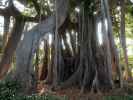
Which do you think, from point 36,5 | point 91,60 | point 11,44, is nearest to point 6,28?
point 11,44

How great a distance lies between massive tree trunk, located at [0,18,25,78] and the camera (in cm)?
720

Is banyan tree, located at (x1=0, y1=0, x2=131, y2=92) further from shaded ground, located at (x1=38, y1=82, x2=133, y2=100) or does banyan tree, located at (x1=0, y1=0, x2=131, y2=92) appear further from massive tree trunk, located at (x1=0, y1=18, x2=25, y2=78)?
shaded ground, located at (x1=38, y1=82, x2=133, y2=100)

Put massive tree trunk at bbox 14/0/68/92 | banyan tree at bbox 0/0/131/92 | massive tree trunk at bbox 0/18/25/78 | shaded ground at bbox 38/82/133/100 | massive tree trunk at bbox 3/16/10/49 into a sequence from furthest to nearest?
massive tree trunk at bbox 3/16/10/49
massive tree trunk at bbox 0/18/25/78
banyan tree at bbox 0/0/131/92
massive tree trunk at bbox 14/0/68/92
shaded ground at bbox 38/82/133/100

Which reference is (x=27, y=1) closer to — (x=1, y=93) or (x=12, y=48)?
(x=12, y=48)

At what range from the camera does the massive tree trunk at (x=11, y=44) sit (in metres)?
7.20

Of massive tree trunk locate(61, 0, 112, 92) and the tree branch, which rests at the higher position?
the tree branch

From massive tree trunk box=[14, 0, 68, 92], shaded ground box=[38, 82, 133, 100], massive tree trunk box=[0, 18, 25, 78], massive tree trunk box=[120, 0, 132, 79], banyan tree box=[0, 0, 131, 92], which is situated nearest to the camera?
shaded ground box=[38, 82, 133, 100]

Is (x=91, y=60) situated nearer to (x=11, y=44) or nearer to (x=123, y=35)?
(x=123, y=35)

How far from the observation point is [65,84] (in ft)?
20.3

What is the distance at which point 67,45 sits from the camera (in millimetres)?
7336

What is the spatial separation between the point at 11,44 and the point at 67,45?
5.55 ft

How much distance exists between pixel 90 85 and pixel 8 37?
3.14 m

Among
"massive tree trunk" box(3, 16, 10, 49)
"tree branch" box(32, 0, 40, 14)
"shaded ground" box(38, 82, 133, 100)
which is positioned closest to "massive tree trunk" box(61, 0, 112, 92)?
"shaded ground" box(38, 82, 133, 100)

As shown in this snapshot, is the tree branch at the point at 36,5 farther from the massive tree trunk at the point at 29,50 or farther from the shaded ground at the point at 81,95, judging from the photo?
the shaded ground at the point at 81,95
